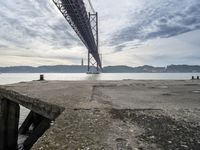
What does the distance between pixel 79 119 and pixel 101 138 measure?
938mm

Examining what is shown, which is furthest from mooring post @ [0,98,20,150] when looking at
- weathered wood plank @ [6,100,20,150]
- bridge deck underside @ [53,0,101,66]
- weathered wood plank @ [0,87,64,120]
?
bridge deck underside @ [53,0,101,66]

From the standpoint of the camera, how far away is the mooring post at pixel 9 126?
7906mm

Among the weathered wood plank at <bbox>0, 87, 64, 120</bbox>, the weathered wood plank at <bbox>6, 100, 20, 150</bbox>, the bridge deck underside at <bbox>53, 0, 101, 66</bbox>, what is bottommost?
the weathered wood plank at <bbox>6, 100, 20, 150</bbox>

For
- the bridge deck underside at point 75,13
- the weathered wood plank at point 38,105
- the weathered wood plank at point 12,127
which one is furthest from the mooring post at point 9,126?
the bridge deck underside at point 75,13

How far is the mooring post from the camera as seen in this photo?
791 centimetres

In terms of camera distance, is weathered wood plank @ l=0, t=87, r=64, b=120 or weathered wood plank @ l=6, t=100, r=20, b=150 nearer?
weathered wood plank @ l=0, t=87, r=64, b=120

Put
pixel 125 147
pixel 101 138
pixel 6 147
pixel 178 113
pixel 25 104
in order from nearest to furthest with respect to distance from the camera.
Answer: pixel 125 147 → pixel 101 138 → pixel 178 113 → pixel 25 104 → pixel 6 147

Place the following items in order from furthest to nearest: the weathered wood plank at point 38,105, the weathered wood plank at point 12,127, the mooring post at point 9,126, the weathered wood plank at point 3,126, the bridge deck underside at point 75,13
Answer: the bridge deck underside at point 75,13
the weathered wood plank at point 12,127
the mooring post at point 9,126
the weathered wood plank at point 3,126
the weathered wood plank at point 38,105

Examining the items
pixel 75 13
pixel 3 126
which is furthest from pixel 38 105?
pixel 75 13

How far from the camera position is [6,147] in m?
7.86

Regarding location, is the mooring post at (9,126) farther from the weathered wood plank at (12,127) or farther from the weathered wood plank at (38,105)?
the weathered wood plank at (38,105)

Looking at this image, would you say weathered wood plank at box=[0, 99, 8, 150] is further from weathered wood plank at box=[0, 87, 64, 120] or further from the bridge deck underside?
the bridge deck underside

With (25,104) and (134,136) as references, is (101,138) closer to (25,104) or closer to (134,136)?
(134,136)

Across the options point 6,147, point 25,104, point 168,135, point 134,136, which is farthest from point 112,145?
point 6,147
